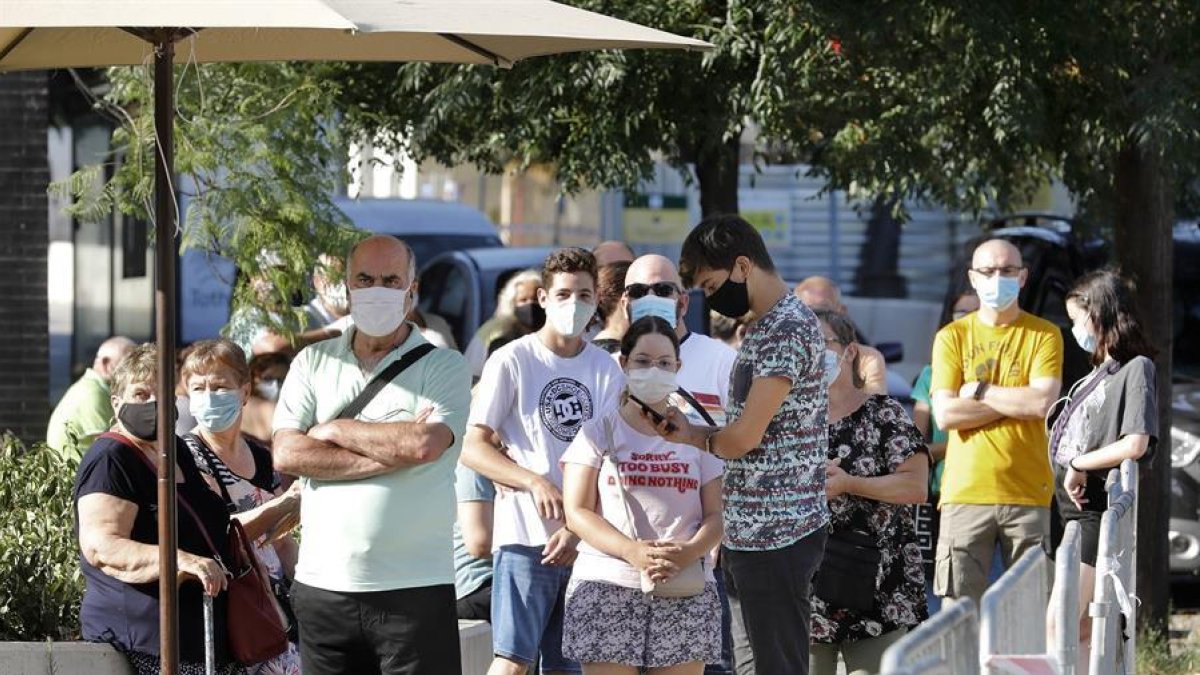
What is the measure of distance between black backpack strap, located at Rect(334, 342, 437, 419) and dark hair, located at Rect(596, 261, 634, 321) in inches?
77.3

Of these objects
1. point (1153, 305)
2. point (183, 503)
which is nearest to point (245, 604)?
point (183, 503)

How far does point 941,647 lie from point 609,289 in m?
4.36

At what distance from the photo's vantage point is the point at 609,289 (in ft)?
25.5

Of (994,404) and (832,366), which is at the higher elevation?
(832,366)

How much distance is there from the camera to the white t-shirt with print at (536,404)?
7.00 m

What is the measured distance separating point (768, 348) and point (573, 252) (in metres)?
1.64

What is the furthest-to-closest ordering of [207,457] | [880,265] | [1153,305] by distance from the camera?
1. [880,265]
2. [1153,305]
3. [207,457]

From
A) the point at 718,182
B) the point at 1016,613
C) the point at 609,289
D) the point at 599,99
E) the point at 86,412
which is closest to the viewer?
the point at 1016,613

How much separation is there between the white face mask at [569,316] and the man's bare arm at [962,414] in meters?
2.20

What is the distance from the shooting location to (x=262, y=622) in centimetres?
605

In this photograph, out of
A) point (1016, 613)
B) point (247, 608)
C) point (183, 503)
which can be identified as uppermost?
point (1016, 613)

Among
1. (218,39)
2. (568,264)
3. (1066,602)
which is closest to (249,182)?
(568,264)

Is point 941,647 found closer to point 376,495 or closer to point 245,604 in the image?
point 376,495

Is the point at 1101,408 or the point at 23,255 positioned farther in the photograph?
the point at 23,255
